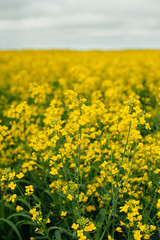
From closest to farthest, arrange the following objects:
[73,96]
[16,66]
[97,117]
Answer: [73,96] < [97,117] < [16,66]

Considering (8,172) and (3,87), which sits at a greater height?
(3,87)

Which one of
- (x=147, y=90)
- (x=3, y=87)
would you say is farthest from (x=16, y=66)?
(x=147, y=90)

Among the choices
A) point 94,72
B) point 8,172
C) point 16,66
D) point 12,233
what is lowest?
point 12,233

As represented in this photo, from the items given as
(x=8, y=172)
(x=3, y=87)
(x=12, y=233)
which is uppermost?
(x=3, y=87)

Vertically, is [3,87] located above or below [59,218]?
above

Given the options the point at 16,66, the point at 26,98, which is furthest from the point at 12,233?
the point at 16,66

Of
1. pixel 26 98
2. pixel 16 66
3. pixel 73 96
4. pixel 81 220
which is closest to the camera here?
pixel 81 220

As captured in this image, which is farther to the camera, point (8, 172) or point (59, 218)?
point (59, 218)

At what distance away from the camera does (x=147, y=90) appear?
6.45 m

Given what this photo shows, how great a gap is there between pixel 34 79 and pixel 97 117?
5.15m

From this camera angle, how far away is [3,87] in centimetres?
779

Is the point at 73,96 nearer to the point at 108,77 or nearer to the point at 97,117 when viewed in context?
the point at 97,117

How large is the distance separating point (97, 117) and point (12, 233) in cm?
169

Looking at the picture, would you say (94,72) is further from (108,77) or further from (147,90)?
(147,90)
